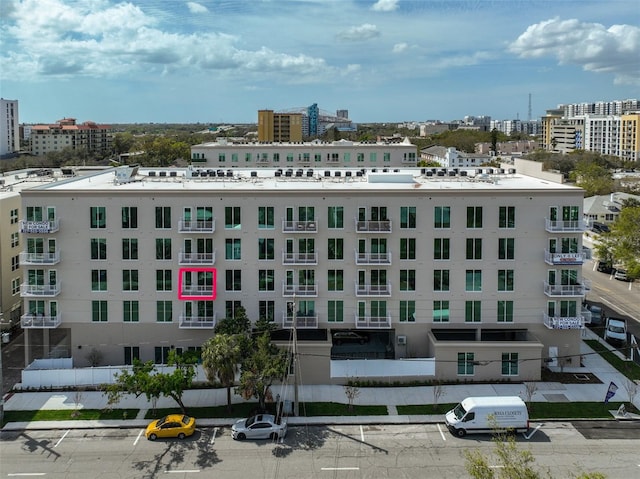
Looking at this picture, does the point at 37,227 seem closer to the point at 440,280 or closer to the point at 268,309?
the point at 268,309

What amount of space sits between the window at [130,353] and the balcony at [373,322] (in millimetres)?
15520

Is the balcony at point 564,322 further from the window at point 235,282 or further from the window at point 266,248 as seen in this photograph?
the window at point 235,282

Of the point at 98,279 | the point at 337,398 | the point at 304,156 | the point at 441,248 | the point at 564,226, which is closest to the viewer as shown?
the point at 337,398

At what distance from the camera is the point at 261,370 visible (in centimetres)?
3462

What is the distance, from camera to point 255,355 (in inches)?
1384

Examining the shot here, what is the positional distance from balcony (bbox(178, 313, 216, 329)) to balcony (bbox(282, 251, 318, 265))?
6.32 meters

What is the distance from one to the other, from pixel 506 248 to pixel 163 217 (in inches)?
945

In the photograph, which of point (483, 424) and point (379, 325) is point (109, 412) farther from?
point (483, 424)

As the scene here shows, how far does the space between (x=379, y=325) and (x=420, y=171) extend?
21.7 m

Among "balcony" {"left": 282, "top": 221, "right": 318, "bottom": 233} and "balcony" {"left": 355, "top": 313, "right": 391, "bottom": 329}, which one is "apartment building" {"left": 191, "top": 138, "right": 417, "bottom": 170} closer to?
"balcony" {"left": 282, "top": 221, "right": 318, "bottom": 233}

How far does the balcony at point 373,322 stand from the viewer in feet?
139

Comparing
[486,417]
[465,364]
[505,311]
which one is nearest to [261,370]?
[486,417]

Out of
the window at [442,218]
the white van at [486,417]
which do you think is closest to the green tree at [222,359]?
the white van at [486,417]

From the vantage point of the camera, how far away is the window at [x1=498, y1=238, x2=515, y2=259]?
42.4m
